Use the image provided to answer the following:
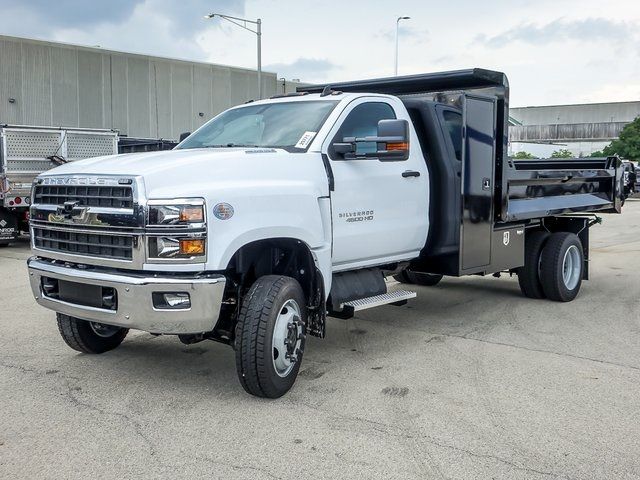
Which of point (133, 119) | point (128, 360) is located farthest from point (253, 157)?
point (133, 119)

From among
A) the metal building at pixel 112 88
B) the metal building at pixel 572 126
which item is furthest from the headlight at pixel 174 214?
the metal building at pixel 572 126

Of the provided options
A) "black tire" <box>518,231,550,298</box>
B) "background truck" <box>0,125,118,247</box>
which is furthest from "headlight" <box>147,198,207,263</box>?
"background truck" <box>0,125,118,247</box>

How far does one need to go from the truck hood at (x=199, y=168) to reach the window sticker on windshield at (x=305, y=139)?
178mm

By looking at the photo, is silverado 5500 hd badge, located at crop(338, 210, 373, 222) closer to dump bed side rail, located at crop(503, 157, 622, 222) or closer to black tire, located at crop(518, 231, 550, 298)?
dump bed side rail, located at crop(503, 157, 622, 222)

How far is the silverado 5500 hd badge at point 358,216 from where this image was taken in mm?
5709

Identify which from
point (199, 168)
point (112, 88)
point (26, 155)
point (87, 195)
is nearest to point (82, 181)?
point (87, 195)

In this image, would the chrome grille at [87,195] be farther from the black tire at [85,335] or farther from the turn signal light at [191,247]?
the black tire at [85,335]

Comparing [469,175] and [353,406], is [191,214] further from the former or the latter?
[469,175]

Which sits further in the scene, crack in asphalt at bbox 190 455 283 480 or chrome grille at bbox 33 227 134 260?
chrome grille at bbox 33 227 134 260

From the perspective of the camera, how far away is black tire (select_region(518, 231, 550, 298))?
28.1 ft

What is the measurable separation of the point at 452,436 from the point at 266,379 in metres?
1.28

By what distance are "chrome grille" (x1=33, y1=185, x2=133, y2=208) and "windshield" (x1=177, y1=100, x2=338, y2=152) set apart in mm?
1425

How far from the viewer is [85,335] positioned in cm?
589

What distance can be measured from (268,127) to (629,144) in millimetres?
38601
